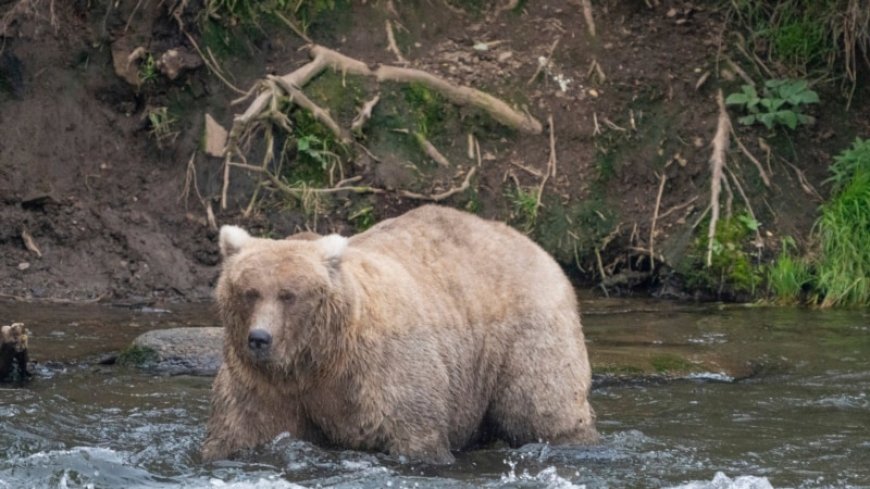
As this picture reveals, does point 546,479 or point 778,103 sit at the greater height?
point 778,103

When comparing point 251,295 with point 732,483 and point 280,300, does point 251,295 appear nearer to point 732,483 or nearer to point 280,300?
point 280,300

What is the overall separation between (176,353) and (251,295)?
3390 millimetres

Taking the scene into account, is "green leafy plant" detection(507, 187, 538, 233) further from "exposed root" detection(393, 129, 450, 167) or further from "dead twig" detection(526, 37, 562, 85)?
"dead twig" detection(526, 37, 562, 85)

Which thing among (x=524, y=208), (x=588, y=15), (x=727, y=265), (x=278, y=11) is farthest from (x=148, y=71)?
(x=727, y=265)

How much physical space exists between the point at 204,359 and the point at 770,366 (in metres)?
3.73

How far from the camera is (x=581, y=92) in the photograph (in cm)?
1369

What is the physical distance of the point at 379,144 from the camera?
1321cm

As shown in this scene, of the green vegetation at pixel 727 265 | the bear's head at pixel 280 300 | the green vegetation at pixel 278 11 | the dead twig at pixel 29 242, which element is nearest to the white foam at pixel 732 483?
the bear's head at pixel 280 300

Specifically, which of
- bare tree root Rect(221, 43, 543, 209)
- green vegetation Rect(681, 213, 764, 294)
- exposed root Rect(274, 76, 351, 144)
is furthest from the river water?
exposed root Rect(274, 76, 351, 144)

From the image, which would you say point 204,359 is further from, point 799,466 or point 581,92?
point 581,92

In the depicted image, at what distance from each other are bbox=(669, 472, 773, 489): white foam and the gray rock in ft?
12.2

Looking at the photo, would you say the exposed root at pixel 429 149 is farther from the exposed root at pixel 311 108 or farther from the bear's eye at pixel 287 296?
the bear's eye at pixel 287 296

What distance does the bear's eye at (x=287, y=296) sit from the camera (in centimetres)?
694

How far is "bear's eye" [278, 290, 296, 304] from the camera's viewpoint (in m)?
6.94
